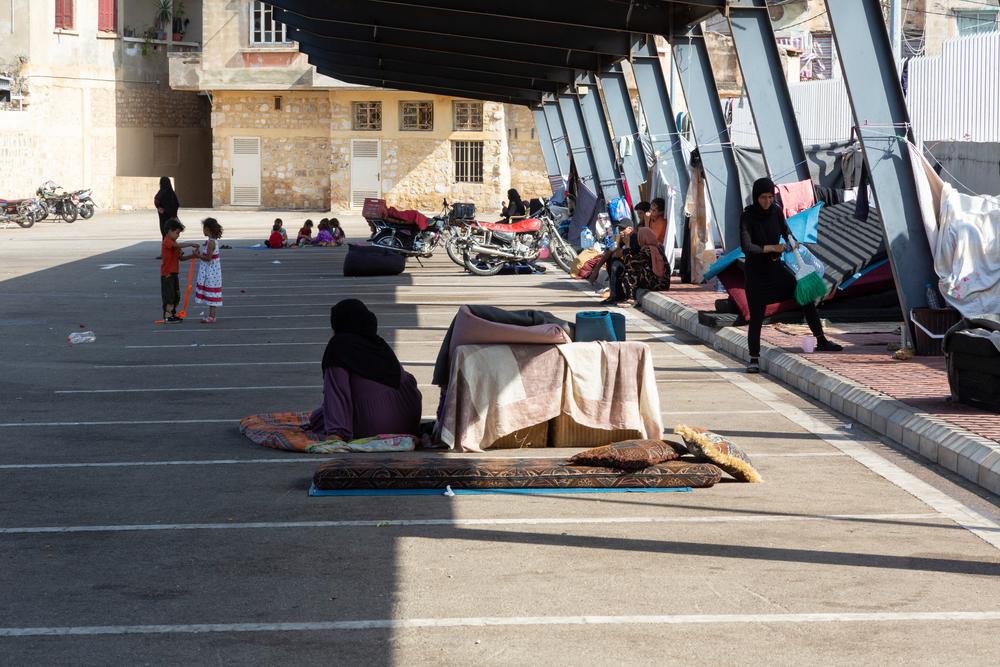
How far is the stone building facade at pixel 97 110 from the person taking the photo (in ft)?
162

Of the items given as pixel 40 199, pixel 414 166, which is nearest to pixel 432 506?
pixel 40 199

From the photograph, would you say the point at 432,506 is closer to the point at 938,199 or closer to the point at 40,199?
the point at 938,199

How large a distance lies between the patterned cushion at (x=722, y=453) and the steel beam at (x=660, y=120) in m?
15.2

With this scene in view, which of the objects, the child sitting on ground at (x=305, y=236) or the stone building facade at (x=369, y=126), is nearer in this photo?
the child sitting on ground at (x=305, y=236)

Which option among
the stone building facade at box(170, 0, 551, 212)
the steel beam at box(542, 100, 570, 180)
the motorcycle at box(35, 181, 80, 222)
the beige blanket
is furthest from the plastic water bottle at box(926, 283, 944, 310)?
the stone building facade at box(170, 0, 551, 212)

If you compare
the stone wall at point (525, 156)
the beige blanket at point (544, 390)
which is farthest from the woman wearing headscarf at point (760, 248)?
the stone wall at point (525, 156)

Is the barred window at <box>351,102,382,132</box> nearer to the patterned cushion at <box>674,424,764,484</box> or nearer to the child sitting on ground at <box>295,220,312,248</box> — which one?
the child sitting on ground at <box>295,220,312,248</box>

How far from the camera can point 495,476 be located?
7.91m

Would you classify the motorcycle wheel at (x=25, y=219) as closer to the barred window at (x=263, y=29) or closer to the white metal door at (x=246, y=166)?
the white metal door at (x=246, y=166)

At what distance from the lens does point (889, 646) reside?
5.15 metres

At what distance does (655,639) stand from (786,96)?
42.6 feet

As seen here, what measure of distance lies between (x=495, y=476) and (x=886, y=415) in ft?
11.1

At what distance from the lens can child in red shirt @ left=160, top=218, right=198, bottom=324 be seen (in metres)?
16.7

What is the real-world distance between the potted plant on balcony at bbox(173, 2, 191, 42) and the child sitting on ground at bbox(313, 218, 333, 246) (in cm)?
2465
